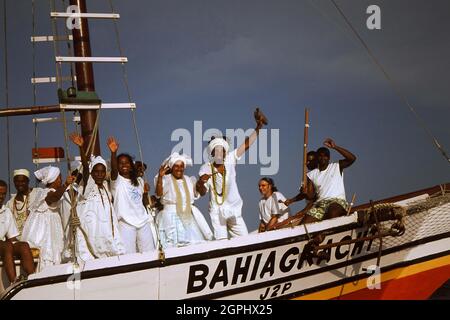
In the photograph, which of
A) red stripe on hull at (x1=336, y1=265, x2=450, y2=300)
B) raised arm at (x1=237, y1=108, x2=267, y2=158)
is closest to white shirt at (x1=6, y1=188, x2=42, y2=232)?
raised arm at (x1=237, y1=108, x2=267, y2=158)

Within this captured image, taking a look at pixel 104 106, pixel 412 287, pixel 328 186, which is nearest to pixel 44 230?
pixel 104 106

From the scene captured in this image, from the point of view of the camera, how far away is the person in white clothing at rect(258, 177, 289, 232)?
735 cm

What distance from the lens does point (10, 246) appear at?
5.52 meters

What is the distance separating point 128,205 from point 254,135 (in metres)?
1.79

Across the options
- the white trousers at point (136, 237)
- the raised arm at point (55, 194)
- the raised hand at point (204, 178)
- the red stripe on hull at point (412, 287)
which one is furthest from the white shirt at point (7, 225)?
the red stripe on hull at point (412, 287)

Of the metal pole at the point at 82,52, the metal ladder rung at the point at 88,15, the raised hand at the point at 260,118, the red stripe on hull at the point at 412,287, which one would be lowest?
the red stripe on hull at the point at 412,287

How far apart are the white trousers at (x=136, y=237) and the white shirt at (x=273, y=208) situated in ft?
5.92

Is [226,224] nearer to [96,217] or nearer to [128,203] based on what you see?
[128,203]

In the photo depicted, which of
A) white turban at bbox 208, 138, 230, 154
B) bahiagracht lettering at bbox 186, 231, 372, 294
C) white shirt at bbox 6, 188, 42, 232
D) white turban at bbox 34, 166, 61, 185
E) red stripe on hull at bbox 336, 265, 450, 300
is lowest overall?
red stripe on hull at bbox 336, 265, 450, 300

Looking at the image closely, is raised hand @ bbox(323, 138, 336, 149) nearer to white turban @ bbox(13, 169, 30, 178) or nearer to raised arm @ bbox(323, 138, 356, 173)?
raised arm @ bbox(323, 138, 356, 173)

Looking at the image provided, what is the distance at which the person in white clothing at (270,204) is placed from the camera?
24.1 feet

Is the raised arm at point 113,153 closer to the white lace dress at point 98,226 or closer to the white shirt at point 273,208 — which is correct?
the white lace dress at point 98,226
